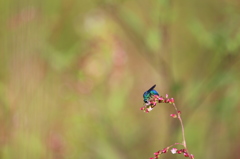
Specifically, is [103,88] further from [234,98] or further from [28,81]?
[28,81]

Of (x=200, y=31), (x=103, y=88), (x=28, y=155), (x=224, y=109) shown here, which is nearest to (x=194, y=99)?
(x=224, y=109)

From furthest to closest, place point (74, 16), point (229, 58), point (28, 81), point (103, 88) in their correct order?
point (74, 16)
point (103, 88)
point (229, 58)
point (28, 81)

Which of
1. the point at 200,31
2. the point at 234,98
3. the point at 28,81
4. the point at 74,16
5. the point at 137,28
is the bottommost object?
the point at 28,81

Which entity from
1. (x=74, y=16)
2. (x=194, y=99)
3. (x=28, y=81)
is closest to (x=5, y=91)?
(x=28, y=81)

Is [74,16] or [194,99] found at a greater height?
[74,16]

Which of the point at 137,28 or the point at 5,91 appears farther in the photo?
the point at 137,28

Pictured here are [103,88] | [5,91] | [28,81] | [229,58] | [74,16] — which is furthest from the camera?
[74,16]

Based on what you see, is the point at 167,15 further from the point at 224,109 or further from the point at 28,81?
the point at 28,81
